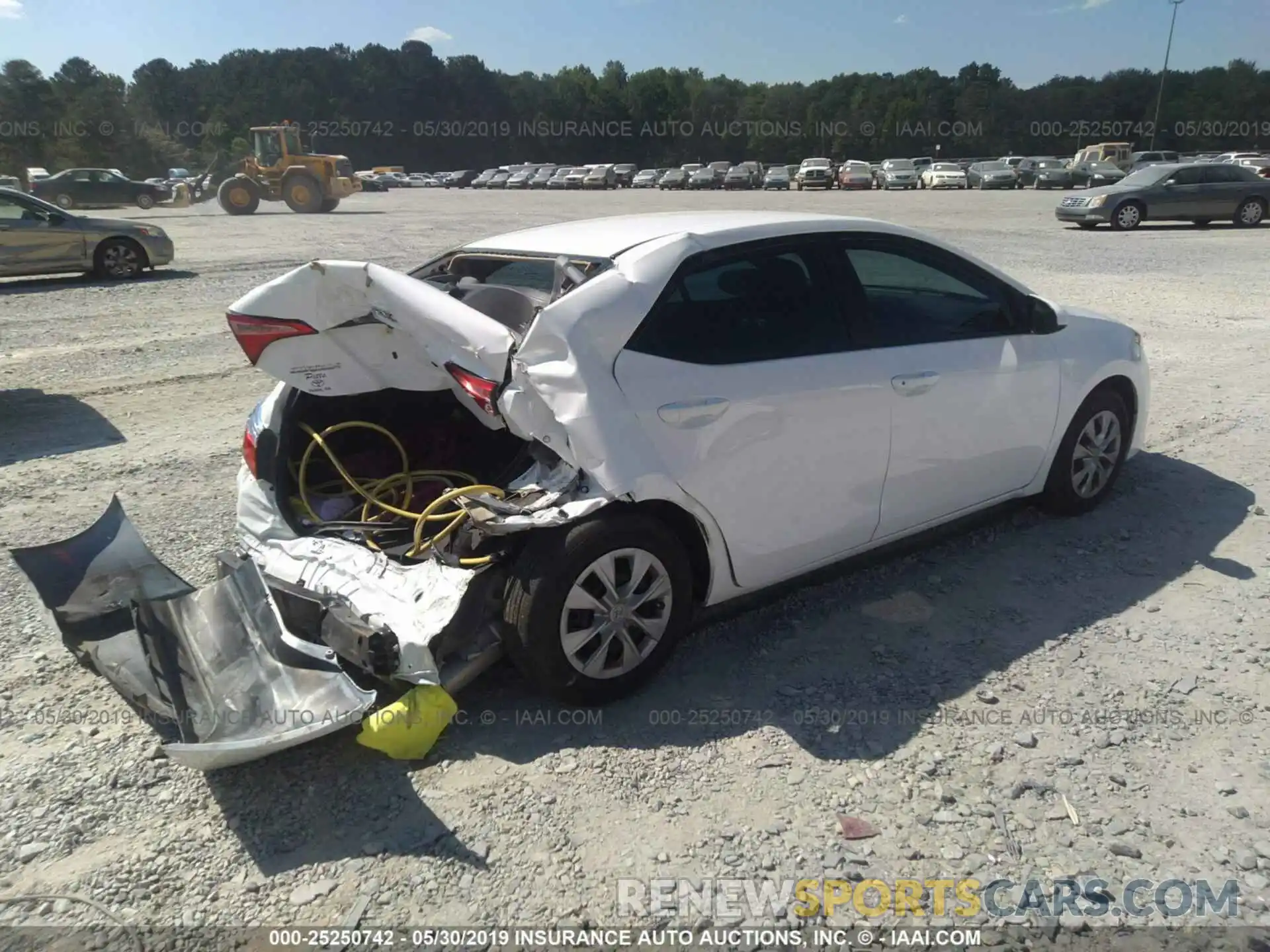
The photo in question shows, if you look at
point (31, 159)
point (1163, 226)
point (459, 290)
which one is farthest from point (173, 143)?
point (459, 290)

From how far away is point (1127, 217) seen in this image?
21.0 metres

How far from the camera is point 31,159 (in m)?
50.2

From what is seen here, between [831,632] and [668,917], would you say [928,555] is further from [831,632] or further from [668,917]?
[668,917]

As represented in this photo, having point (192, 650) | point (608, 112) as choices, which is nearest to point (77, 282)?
point (192, 650)

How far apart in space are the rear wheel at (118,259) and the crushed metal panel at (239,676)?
1293cm

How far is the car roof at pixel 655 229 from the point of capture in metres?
3.60

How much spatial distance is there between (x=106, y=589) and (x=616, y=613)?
2062 millimetres

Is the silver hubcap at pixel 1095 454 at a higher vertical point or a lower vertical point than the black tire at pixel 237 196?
lower

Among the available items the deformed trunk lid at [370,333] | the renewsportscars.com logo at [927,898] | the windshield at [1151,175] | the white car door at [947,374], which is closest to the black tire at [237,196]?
the windshield at [1151,175]

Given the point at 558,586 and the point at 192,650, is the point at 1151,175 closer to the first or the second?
the point at 558,586

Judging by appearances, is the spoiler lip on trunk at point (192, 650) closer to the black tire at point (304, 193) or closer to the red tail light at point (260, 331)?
the red tail light at point (260, 331)

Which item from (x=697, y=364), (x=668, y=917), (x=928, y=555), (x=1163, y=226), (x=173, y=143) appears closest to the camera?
(x=668, y=917)

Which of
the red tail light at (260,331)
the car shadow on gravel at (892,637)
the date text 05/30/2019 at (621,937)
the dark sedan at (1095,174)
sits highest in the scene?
the dark sedan at (1095,174)

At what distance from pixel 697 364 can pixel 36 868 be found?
2577mm
